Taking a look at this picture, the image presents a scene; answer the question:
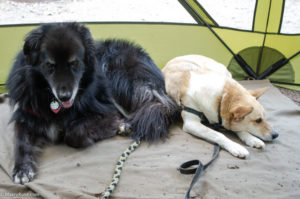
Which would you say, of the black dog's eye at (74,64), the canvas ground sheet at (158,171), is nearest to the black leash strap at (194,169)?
the canvas ground sheet at (158,171)

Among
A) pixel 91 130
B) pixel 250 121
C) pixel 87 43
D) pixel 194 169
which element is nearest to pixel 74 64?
pixel 87 43

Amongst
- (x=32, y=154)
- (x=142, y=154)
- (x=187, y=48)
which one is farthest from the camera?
(x=187, y=48)

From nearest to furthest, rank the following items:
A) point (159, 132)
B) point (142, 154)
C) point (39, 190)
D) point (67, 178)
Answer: point (39, 190) → point (67, 178) → point (142, 154) → point (159, 132)

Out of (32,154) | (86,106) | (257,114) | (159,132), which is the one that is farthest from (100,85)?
(257,114)

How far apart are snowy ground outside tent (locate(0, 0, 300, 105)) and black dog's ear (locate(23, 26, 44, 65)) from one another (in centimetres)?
119

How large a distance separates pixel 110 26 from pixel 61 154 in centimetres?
165

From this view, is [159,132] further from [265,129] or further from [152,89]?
[265,129]

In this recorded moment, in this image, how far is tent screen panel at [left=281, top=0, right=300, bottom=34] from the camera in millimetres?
3076

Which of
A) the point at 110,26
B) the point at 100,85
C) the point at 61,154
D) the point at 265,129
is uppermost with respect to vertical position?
the point at 110,26

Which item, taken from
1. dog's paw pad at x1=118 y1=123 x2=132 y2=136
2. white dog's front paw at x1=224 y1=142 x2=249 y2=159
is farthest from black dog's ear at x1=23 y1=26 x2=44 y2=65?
white dog's front paw at x1=224 y1=142 x2=249 y2=159

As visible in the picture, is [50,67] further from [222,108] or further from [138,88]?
[222,108]

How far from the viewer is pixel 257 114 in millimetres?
1998

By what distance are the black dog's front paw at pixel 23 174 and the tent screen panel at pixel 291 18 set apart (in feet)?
9.68

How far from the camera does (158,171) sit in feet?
5.73
